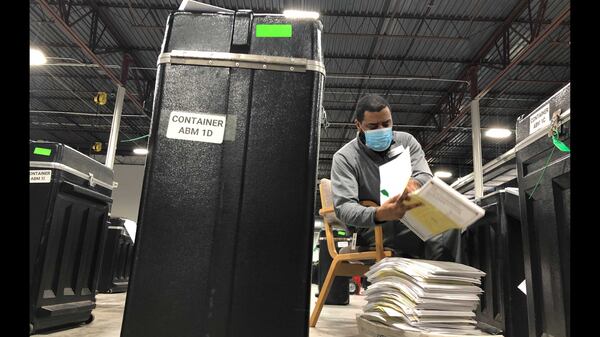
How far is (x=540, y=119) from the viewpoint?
49.1 inches

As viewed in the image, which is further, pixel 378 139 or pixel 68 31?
pixel 68 31

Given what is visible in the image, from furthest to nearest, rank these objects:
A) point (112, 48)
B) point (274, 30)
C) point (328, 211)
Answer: point (112, 48) < point (328, 211) < point (274, 30)

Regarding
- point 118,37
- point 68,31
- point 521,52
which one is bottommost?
point 68,31

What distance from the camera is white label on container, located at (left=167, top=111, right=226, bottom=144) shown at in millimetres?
1141

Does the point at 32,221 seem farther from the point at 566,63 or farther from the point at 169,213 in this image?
the point at 566,63

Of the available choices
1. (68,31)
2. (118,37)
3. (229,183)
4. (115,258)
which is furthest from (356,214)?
(118,37)

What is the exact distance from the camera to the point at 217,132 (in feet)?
3.75

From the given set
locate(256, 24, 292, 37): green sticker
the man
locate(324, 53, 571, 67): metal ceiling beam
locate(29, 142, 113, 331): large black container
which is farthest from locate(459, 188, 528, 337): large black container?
locate(324, 53, 571, 67): metal ceiling beam

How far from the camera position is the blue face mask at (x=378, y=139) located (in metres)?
Answer: 1.92

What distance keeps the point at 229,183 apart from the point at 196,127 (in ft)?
0.59

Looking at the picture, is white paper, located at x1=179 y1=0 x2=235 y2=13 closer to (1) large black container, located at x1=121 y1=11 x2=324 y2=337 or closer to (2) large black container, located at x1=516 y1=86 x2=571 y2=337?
(1) large black container, located at x1=121 y1=11 x2=324 y2=337

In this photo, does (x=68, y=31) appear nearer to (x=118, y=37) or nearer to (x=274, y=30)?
(x=118, y=37)
